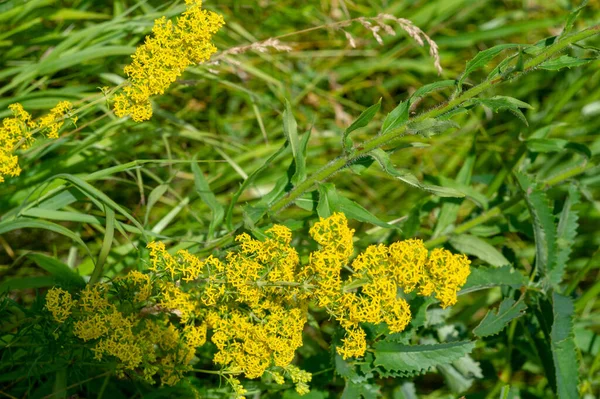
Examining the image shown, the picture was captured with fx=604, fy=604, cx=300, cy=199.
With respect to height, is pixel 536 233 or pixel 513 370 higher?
pixel 536 233

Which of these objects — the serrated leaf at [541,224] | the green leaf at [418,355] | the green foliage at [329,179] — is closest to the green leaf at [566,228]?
the green foliage at [329,179]

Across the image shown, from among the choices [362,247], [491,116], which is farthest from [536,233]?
[491,116]

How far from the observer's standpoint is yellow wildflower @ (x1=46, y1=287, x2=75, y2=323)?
170 centimetres

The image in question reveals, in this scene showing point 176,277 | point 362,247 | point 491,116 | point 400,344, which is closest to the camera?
point 176,277

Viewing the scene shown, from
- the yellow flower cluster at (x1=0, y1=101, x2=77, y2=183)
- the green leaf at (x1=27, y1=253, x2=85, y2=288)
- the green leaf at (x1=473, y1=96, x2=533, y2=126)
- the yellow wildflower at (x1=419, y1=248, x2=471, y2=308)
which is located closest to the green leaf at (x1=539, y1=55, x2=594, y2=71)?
the green leaf at (x1=473, y1=96, x2=533, y2=126)

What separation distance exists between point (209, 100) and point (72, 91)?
100cm

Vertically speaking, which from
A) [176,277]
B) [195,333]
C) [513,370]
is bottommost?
[513,370]

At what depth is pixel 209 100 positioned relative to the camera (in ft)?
11.8

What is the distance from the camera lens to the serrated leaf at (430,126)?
65.0 inches

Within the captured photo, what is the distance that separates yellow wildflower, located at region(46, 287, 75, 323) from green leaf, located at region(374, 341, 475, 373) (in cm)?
100

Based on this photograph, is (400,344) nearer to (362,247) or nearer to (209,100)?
(362,247)

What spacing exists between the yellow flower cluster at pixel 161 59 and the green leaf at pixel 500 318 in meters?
1.33

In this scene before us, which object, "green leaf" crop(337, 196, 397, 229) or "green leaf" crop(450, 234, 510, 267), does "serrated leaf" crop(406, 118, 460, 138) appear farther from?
"green leaf" crop(450, 234, 510, 267)

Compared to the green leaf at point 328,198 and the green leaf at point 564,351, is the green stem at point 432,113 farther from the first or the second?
the green leaf at point 564,351
